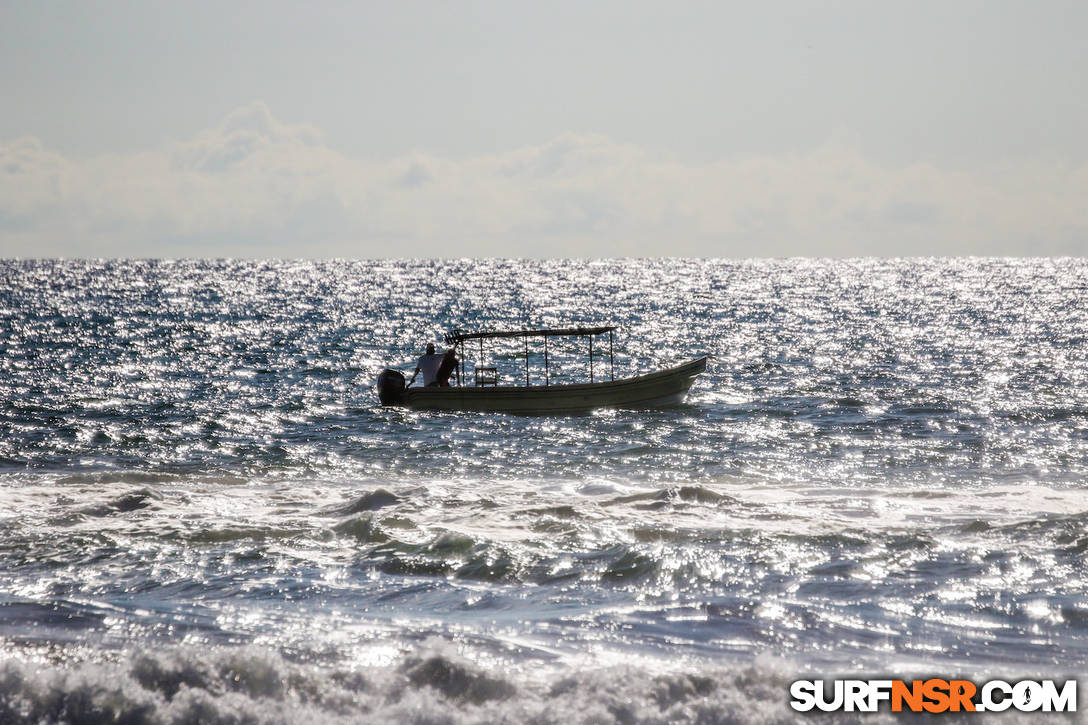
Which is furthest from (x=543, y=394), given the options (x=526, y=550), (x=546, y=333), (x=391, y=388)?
(x=526, y=550)

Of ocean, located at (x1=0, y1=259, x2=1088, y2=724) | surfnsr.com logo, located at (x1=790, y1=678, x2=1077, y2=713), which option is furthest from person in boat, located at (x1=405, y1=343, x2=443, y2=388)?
surfnsr.com logo, located at (x1=790, y1=678, x2=1077, y2=713)

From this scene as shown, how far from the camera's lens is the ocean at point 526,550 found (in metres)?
7.39

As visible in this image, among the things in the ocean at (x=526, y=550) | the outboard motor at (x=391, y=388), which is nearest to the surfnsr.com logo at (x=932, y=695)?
the ocean at (x=526, y=550)

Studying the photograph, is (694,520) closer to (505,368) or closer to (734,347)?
(505,368)

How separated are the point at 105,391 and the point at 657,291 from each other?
95.9m

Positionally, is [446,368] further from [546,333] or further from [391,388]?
[546,333]

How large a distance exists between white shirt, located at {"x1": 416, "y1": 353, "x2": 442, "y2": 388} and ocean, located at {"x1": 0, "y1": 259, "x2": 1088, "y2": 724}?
2.03 meters

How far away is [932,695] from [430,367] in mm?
23566

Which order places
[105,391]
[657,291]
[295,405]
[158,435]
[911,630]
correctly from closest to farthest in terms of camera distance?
[911,630]
[158,435]
[295,405]
[105,391]
[657,291]

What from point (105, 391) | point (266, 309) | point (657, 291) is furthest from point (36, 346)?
point (657, 291)

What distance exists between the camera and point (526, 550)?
1205cm

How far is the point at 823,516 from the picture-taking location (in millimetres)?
14117

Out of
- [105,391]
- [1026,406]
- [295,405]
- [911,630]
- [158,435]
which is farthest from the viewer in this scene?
[105,391]

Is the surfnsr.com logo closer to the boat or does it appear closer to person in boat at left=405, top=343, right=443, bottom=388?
the boat
